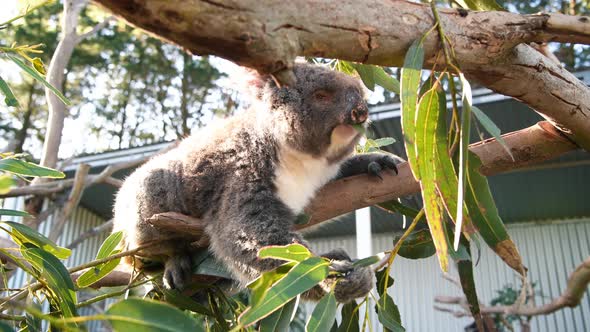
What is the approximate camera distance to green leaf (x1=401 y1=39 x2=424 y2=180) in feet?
4.16

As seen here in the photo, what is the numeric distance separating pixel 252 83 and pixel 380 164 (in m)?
0.70

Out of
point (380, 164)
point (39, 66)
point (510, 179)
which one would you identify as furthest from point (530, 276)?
point (39, 66)

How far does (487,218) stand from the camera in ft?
5.13

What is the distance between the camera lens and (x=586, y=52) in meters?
10.4

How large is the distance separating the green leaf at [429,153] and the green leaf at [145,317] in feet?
2.16

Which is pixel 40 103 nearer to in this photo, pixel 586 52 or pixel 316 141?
pixel 586 52

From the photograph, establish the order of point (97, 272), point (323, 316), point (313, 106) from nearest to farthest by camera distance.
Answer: point (323, 316) < point (97, 272) < point (313, 106)

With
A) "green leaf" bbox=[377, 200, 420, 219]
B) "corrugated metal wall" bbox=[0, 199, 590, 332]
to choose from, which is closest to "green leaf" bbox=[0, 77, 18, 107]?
"green leaf" bbox=[377, 200, 420, 219]

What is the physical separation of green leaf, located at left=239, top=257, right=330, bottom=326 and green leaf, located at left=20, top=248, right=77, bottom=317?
2.27ft

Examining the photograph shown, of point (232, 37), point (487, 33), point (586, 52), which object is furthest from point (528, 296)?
point (232, 37)

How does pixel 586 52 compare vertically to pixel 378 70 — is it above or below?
above

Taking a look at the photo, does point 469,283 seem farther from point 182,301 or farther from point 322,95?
point 182,301

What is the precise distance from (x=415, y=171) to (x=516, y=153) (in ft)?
2.86

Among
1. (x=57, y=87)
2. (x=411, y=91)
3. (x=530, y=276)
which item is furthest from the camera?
(x=530, y=276)
